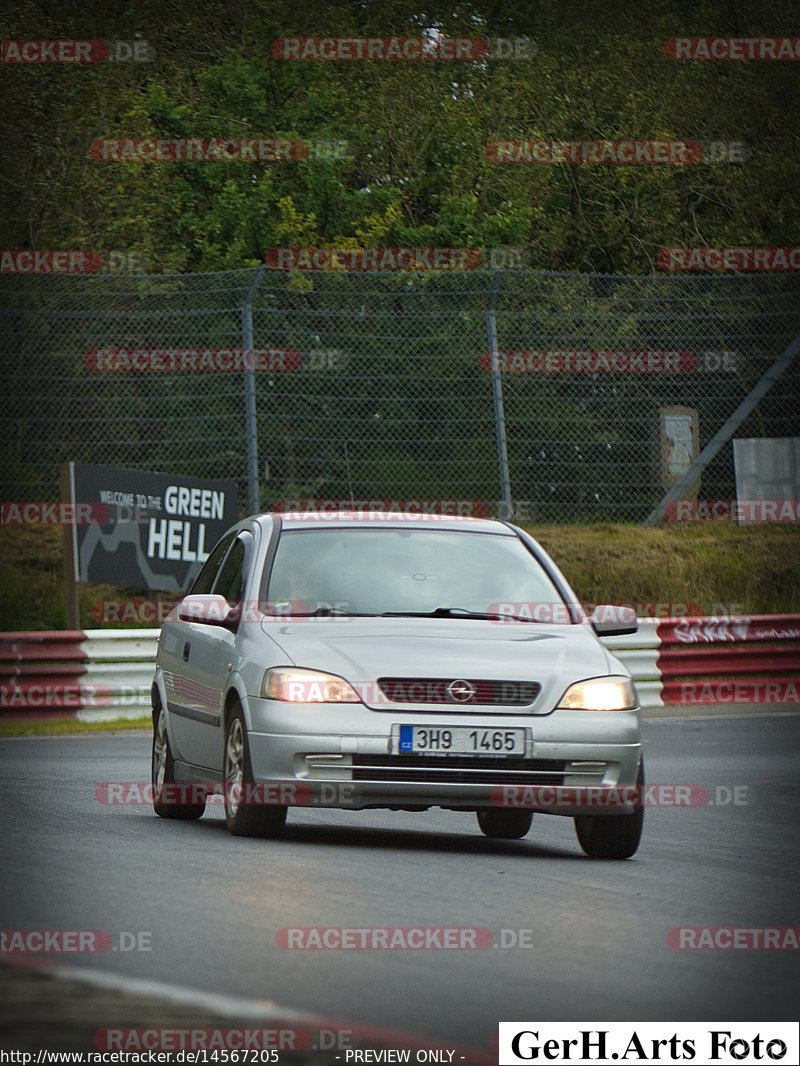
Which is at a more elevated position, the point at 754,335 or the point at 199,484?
the point at 754,335

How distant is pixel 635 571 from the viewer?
24.5 m

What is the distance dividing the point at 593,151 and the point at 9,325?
12705 mm

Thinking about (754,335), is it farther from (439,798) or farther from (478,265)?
(439,798)

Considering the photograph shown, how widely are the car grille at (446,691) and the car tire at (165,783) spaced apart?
1.99 meters

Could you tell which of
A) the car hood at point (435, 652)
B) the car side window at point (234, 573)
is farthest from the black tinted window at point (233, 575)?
the car hood at point (435, 652)

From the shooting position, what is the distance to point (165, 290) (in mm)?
22234

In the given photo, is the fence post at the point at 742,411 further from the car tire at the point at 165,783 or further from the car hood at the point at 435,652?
the car hood at the point at 435,652

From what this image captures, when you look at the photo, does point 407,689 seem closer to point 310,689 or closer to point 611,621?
point 310,689

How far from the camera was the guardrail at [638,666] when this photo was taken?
751 inches

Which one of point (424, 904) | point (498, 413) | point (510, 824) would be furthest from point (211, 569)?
point (498, 413)

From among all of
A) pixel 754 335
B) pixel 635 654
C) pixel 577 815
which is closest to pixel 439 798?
pixel 577 815

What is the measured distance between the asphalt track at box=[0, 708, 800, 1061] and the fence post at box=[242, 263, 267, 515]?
903 centimetres

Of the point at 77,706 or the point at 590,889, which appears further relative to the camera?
the point at 77,706

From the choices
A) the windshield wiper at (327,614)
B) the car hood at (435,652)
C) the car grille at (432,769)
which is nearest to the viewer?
the car grille at (432,769)
